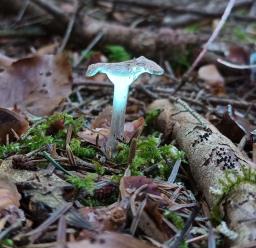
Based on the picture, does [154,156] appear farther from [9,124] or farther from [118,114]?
[9,124]

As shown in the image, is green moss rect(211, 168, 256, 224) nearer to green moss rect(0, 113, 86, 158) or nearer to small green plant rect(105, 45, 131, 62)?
green moss rect(0, 113, 86, 158)

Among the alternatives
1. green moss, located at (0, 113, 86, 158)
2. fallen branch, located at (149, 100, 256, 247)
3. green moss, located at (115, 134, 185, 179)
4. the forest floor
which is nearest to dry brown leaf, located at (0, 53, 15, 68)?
the forest floor

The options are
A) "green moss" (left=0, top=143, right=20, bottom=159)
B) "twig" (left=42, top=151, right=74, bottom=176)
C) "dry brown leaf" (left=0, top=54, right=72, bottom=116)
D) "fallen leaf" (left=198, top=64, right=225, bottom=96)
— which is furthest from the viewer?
"fallen leaf" (left=198, top=64, right=225, bottom=96)

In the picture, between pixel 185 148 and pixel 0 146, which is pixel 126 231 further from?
pixel 0 146

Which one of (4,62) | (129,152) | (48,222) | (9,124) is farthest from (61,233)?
(4,62)

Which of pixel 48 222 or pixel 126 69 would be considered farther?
pixel 126 69

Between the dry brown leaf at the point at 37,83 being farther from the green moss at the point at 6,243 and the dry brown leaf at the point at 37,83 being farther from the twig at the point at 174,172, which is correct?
the green moss at the point at 6,243
